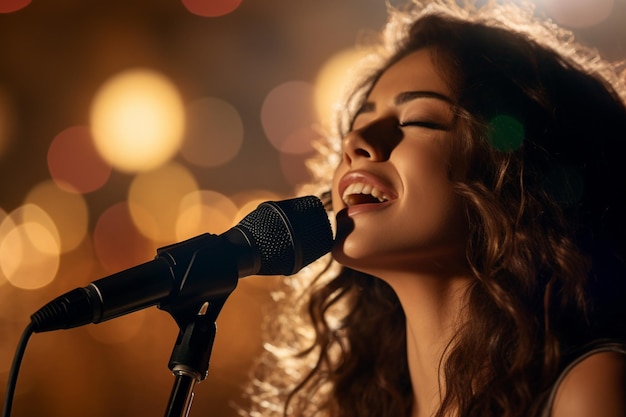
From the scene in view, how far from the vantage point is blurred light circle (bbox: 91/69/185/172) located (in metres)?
3.43

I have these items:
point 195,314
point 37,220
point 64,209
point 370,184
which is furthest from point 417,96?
point 37,220

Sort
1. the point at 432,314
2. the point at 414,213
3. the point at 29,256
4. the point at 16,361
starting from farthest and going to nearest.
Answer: the point at 29,256, the point at 432,314, the point at 414,213, the point at 16,361

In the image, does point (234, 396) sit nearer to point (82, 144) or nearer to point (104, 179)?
point (104, 179)

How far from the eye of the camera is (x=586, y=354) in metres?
1.25

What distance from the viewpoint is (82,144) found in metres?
3.53

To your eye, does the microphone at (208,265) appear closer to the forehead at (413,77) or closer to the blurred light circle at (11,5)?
the forehead at (413,77)

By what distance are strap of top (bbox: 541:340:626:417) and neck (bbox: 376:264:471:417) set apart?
268mm

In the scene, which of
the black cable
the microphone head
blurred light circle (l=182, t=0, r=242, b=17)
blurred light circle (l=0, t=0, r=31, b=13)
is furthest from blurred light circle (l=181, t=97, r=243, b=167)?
the black cable

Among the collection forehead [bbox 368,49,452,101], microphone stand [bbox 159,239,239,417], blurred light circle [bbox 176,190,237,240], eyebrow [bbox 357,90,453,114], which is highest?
blurred light circle [bbox 176,190,237,240]

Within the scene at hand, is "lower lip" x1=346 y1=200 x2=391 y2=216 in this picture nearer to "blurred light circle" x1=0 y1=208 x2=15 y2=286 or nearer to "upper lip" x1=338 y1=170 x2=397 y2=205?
"upper lip" x1=338 y1=170 x2=397 y2=205

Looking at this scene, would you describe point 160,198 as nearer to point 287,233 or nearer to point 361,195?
point 361,195

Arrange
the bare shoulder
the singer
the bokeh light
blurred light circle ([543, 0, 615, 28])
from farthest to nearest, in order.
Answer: the bokeh light < blurred light circle ([543, 0, 615, 28]) < the singer < the bare shoulder

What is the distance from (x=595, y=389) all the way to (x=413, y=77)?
0.79 m

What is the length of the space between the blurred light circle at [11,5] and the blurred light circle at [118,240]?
1.05 metres
